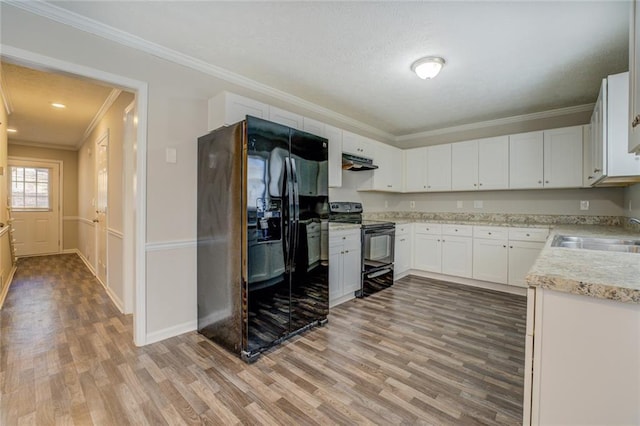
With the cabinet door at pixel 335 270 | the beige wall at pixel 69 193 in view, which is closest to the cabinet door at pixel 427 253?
the cabinet door at pixel 335 270

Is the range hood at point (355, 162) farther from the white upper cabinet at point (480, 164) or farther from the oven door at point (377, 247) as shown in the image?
the white upper cabinet at point (480, 164)

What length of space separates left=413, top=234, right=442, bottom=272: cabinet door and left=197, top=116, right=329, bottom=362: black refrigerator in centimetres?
239

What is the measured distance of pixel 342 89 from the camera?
3318 millimetres

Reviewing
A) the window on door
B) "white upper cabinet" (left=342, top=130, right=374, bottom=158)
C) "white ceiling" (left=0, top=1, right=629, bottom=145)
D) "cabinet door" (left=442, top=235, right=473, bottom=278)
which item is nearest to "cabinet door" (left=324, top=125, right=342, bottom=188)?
"white upper cabinet" (left=342, top=130, right=374, bottom=158)

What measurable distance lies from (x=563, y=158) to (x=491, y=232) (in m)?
1.25

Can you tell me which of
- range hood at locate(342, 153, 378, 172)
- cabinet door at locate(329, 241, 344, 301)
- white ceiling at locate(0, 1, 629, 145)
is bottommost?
cabinet door at locate(329, 241, 344, 301)

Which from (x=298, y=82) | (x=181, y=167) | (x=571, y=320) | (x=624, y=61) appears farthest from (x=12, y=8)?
(x=624, y=61)

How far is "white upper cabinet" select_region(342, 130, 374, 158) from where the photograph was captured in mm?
3834

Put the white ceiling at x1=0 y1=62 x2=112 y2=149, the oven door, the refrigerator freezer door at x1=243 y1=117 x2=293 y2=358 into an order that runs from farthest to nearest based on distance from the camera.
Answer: the oven door
the white ceiling at x1=0 y1=62 x2=112 y2=149
the refrigerator freezer door at x1=243 y1=117 x2=293 y2=358

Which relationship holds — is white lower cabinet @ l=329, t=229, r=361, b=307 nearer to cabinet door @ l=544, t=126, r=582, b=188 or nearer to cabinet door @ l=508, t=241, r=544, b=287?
cabinet door @ l=508, t=241, r=544, b=287

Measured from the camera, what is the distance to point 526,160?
12.8ft

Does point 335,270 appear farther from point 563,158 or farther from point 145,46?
point 563,158

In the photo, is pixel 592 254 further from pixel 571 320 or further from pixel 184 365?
pixel 184 365

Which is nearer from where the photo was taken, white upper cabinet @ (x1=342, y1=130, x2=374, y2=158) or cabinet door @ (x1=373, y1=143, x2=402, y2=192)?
white upper cabinet @ (x1=342, y1=130, x2=374, y2=158)
